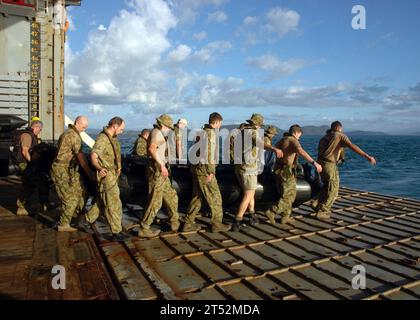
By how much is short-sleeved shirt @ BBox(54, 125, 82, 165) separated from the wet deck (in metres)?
1.16

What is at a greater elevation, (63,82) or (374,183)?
(63,82)

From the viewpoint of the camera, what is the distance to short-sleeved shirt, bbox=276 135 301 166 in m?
6.21

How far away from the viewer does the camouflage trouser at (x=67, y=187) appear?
548cm

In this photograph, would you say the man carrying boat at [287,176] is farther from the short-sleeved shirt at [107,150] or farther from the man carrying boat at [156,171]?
the short-sleeved shirt at [107,150]

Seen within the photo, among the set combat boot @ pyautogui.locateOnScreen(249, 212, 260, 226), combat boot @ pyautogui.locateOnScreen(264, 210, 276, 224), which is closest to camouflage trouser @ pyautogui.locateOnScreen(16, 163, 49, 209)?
combat boot @ pyautogui.locateOnScreen(249, 212, 260, 226)

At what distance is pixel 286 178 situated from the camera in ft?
20.8

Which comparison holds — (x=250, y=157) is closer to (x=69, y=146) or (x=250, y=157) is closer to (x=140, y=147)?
(x=69, y=146)

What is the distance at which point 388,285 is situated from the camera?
3.84m

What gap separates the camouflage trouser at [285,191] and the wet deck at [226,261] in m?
0.34

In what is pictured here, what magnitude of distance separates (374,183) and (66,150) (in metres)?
22.2

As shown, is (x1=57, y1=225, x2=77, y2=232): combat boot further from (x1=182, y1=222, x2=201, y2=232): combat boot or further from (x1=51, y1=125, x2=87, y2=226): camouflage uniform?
(x1=182, y1=222, x2=201, y2=232): combat boot

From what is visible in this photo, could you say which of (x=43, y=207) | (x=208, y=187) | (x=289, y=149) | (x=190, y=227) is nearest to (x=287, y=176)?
(x=289, y=149)
